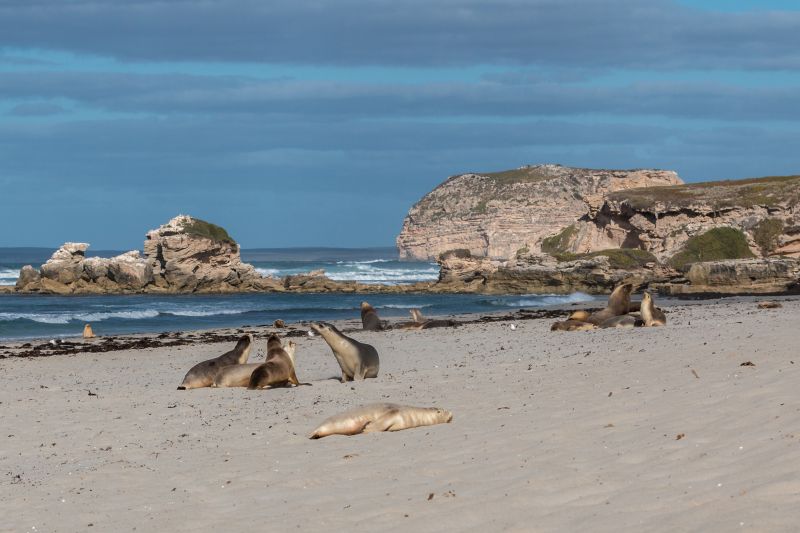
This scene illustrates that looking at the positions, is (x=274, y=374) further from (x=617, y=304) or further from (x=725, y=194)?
(x=725, y=194)

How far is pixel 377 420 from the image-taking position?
9.27 m

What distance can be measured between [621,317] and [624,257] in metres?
36.6

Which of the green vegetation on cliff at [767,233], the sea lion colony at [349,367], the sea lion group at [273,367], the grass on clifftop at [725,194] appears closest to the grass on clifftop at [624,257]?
the green vegetation on cliff at [767,233]

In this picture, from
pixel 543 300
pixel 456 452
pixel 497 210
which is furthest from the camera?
pixel 497 210

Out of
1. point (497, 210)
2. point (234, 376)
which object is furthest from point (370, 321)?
point (497, 210)

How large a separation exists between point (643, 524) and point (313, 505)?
225cm

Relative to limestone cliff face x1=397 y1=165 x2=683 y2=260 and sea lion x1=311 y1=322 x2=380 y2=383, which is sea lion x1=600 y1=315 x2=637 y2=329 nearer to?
sea lion x1=311 y1=322 x2=380 y2=383

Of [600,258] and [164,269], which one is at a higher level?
[600,258]

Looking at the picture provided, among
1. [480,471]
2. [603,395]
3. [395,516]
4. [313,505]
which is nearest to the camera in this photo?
[395,516]

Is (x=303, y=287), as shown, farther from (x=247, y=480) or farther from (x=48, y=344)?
(x=247, y=480)

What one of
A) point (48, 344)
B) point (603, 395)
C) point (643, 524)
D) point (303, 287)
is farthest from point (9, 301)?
point (643, 524)

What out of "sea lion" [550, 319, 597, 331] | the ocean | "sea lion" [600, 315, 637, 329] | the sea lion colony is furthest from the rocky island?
"sea lion" [600, 315, 637, 329]

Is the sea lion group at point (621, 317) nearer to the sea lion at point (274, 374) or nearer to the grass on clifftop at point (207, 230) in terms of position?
the sea lion at point (274, 374)

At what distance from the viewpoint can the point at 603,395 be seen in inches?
387
